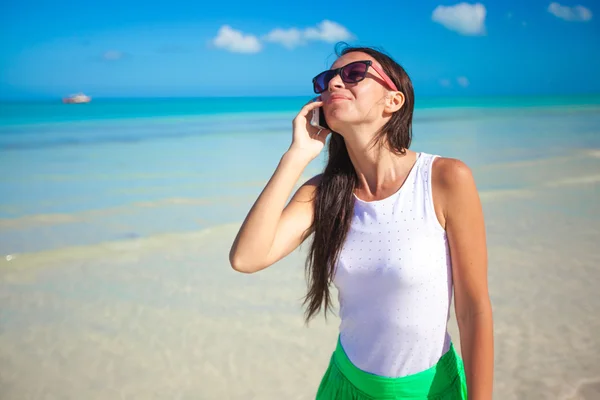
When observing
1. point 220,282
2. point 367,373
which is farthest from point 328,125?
point 220,282

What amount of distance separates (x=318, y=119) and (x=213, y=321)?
3311mm

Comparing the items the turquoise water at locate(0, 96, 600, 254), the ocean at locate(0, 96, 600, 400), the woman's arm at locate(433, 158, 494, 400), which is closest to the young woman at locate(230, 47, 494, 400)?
the woman's arm at locate(433, 158, 494, 400)

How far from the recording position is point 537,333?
4523mm

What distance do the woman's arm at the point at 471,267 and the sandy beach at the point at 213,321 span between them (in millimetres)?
2280

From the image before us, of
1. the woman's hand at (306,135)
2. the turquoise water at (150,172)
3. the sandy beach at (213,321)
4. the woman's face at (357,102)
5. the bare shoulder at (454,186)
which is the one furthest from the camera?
the turquoise water at (150,172)

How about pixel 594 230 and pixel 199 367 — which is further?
pixel 594 230

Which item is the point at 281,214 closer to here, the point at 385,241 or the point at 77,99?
the point at 385,241

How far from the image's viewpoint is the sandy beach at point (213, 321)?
412 cm

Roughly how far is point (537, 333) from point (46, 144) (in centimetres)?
2091

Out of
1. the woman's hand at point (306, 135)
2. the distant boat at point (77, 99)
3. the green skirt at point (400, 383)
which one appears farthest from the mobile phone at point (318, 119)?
the distant boat at point (77, 99)

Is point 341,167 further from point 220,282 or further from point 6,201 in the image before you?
point 6,201

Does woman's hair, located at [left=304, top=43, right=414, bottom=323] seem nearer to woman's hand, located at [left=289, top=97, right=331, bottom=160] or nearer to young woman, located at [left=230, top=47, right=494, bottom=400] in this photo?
young woman, located at [left=230, top=47, right=494, bottom=400]

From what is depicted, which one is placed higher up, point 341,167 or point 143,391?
point 341,167

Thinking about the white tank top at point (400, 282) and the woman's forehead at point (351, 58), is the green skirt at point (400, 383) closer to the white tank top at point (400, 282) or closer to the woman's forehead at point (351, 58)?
the white tank top at point (400, 282)
